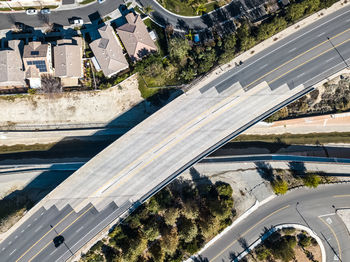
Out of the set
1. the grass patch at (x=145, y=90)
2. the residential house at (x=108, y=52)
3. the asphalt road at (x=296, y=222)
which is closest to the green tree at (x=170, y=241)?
the asphalt road at (x=296, y=222)

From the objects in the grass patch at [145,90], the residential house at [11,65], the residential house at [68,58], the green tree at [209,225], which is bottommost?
the green tree at [209,225]

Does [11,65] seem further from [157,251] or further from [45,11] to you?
[157,251]

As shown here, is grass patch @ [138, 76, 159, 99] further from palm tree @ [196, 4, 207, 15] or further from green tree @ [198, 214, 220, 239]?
green tree @ [198, 214, 220, 239]

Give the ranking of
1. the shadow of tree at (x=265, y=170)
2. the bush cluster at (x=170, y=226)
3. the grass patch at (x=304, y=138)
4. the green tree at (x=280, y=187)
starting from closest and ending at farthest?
the bush cluster at (x=170, y=226)
the green tree at (x=280, y=187)
the shadow of tree at (x=265, y=170)
the grass patch at (x=304, y=138)

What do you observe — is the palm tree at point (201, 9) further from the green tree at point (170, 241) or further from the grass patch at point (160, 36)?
the green tree at point (170, 241)

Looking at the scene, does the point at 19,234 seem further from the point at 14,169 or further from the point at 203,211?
the point at 203,211

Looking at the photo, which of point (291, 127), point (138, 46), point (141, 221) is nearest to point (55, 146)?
point (141, 221)

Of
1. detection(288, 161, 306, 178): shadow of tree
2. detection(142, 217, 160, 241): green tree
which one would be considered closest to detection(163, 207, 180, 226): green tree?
detection(142, 217, 160, 241): green tree
